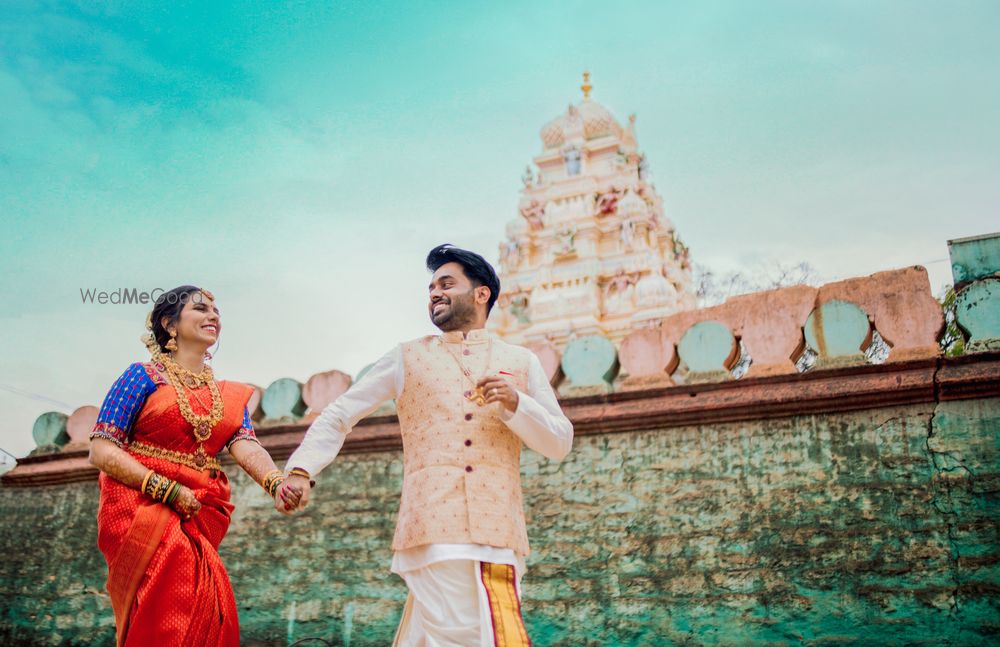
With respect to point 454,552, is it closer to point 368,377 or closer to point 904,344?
point 368,377

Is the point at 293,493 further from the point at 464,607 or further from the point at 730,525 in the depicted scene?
the point at 730,525

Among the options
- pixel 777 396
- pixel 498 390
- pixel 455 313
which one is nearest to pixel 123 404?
pixel 455 313

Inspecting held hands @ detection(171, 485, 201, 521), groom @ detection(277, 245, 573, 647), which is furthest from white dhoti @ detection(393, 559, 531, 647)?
held hands @ detection(171, 485, 201, 521)

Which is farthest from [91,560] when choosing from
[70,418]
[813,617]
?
[813,617]

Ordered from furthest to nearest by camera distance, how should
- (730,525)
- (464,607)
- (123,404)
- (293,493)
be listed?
(730,525), (123,404), (293,493), (464,607)

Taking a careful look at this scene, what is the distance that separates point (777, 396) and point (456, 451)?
6.80ft

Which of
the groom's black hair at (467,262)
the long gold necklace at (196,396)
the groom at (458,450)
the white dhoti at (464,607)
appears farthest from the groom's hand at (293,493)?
the groom's black hair at (467,262)

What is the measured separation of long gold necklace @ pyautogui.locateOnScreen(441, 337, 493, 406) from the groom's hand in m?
0.59

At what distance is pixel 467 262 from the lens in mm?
3279

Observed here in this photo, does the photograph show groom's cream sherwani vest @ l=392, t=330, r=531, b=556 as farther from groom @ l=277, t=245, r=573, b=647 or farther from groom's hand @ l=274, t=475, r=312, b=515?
groom's hand @ l=274, t=475, r=312, b=515

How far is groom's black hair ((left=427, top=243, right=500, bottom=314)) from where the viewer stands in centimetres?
327

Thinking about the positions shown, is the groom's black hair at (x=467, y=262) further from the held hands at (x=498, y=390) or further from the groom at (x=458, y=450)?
the held hands at (x=498, y=390)

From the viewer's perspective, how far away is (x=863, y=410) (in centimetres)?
430

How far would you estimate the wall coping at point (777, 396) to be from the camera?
4152 millimetres
